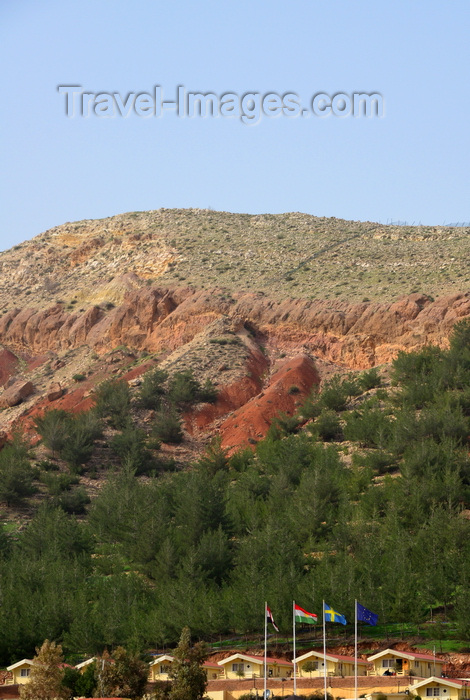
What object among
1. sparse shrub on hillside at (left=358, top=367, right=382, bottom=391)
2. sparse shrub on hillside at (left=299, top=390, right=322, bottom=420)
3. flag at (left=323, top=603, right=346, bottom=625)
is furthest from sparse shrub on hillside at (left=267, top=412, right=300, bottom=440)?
flag at (left=323, top=603, right=346, bottom=625)

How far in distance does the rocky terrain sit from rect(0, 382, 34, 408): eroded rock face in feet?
0.35

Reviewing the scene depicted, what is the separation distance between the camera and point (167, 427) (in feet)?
225

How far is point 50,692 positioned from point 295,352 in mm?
45679

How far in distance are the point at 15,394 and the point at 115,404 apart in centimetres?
1158

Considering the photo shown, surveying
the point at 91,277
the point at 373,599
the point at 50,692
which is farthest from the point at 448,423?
the point at 91,277

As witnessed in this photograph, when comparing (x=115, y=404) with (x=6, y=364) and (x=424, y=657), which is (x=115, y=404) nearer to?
(x=6, y=364)

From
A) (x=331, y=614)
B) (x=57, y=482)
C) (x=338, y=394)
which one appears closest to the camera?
(x=331, y=614)

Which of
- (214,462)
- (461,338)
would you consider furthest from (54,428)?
(461,338)

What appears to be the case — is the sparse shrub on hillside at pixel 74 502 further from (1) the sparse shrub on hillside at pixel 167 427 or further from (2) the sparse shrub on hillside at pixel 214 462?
(1) the sparse shrub on hillside at pixel 167 427

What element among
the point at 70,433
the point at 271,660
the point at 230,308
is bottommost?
the point at 271,660

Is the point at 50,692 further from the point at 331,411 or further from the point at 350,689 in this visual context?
the point at 331,411

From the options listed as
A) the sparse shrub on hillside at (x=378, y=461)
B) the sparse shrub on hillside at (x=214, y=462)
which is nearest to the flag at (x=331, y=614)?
the sparse shrub on hillside at (x=378, y=461)

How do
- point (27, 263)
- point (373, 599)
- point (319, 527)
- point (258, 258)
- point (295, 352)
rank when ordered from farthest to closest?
point (27, 263) < point (258, 258) < point (295, 352) < point (319, 527) < point (373, 599)

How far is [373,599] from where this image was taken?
41.9 metres
